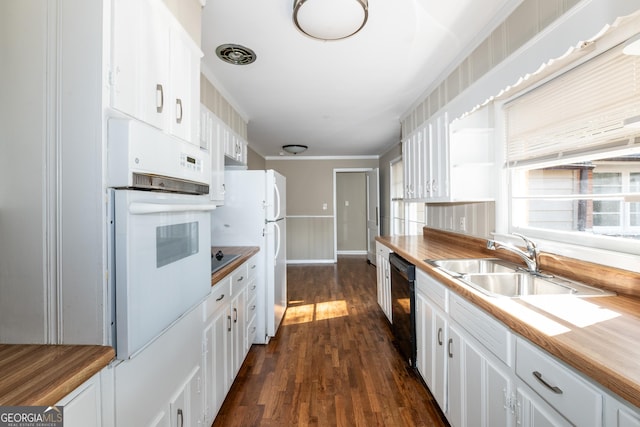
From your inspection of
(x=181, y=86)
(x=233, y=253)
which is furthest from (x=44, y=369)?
(x=233, y=253)

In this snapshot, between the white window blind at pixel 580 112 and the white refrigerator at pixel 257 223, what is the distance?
195 cm

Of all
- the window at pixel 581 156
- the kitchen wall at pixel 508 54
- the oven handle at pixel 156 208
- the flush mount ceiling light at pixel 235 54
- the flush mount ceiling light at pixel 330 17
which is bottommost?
the oven handle at pixel 156 208

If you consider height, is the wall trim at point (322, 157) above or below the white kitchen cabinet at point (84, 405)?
above

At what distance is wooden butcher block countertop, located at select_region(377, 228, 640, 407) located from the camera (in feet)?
2.35

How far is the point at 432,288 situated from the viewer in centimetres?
182

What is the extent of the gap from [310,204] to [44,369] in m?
6.06

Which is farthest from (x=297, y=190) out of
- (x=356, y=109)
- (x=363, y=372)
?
(x=363, y=372)

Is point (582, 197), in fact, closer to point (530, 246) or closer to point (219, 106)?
point (530, 246)

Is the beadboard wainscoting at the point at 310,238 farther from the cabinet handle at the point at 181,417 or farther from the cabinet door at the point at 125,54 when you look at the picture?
the cabinet door at the point at 125,54

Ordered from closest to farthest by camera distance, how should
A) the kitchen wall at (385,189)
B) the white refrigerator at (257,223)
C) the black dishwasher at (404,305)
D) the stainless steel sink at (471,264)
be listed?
the stainless steel sink at (471,264) → the black dishwasher at (404,305) → the white refrigerator at (257,223) → the kitchen wall at (385,189)

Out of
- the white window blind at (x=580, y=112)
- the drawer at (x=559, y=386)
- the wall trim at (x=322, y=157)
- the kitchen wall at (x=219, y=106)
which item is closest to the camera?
the drawer at (x=559, y=386)

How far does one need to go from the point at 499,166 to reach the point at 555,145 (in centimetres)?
49

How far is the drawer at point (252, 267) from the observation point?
2.51 m

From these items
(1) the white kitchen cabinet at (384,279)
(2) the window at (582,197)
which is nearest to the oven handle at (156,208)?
(2) the window at (582,197)
